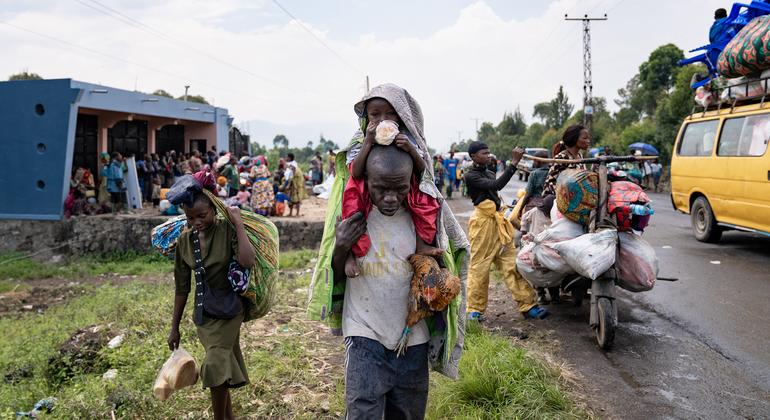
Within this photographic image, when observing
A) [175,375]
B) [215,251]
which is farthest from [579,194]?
[175,375]

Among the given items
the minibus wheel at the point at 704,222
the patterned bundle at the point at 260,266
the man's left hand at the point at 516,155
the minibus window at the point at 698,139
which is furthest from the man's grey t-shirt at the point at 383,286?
the minibus wheel at the point at 704,222

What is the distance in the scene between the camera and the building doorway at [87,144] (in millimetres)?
18109

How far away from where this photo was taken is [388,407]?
254cm

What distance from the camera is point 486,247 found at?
17.5 feet

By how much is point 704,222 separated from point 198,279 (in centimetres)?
886

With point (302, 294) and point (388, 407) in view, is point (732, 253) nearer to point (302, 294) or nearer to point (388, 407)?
point (302, 294)

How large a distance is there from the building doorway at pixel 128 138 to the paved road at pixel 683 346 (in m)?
17.4

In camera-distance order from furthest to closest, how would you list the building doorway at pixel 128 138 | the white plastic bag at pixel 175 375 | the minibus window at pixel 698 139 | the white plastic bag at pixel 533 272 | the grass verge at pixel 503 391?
the building doorway at pixel 128 138, the minibus window at pixel 698 139, the white plastic bag at pixel 533 272, the grass verge at pixel 503 391, the white plastic bag at pixel 175 375

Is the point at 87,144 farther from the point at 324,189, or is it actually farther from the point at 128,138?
the point at 324,189

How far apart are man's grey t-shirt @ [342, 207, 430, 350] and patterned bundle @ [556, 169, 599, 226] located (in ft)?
9.05

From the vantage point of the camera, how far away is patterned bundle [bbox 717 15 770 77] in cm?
713

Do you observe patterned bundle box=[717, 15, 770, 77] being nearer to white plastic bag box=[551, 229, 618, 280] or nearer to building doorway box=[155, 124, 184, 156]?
white plastic bag box=[551, 229, 618, 280]

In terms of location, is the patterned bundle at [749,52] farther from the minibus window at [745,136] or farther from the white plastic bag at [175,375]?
the white plastic bag at [175,375]

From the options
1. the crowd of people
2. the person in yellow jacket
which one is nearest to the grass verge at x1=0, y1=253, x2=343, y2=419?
the person in yellow jacket
